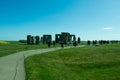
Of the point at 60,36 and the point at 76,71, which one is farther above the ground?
the point at 60,36

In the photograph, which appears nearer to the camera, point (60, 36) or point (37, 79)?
point (37, 79)

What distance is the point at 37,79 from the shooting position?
1631 centimetres

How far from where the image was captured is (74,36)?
3789 inches

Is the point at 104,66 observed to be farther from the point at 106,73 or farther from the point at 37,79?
the point at 37,79

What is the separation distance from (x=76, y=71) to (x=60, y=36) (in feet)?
206

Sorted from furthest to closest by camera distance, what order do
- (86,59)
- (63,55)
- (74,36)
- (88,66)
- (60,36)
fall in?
(74,36)
(60,36)
(63,55)
(86,59)
(88,66)

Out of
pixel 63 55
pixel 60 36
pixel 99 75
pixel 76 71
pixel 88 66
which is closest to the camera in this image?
pixel 99 75

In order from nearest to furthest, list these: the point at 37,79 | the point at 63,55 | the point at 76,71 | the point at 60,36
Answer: the point at 37,79
the point at 76,71
the point at 63,55
the point at 60,36

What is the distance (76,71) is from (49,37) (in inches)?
2820

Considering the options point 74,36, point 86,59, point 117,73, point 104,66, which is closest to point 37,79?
point 117,73

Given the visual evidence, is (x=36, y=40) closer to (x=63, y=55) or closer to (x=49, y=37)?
(x=49, y=37)

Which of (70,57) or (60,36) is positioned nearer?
(70,57)

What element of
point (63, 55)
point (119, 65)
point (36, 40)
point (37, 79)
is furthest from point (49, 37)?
point (37, 79)

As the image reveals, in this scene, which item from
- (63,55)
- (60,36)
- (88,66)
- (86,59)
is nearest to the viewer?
(88,66)
